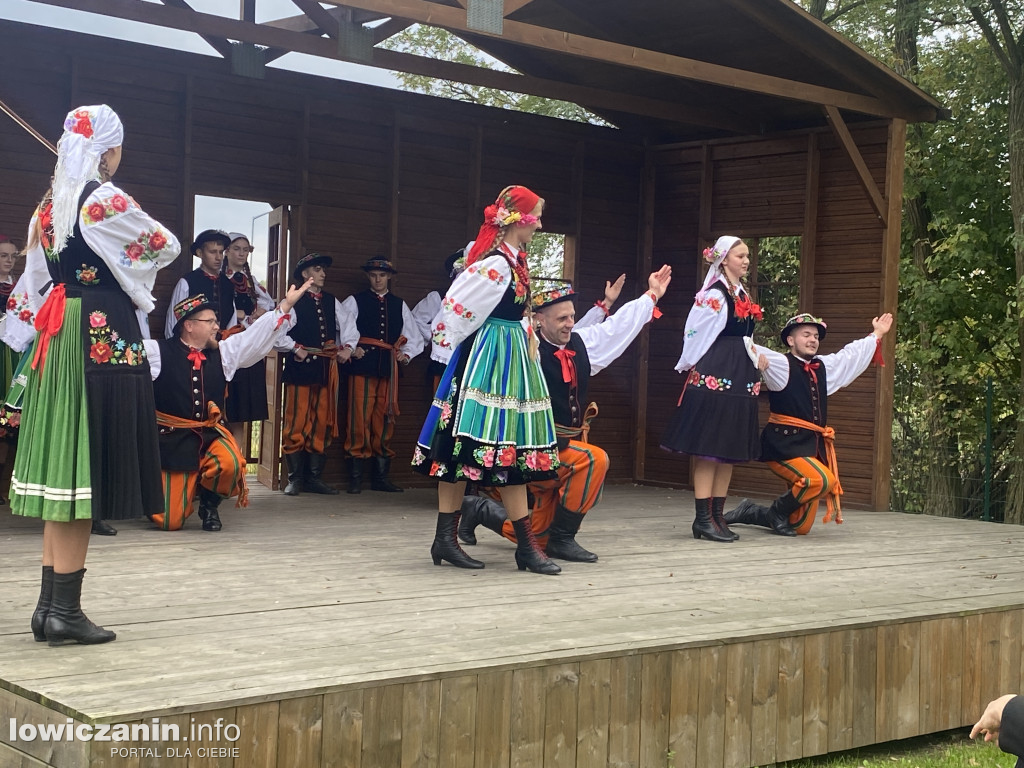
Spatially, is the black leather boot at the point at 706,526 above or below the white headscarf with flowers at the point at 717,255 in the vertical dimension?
below

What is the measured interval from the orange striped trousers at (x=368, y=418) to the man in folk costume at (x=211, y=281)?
966 millimetres

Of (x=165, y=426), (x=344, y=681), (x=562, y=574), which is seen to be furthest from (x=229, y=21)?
(x=344, y=681)

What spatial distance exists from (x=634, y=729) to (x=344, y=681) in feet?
3.33

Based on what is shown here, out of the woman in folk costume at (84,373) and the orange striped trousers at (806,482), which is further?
the orange striped trousers at (806,482)

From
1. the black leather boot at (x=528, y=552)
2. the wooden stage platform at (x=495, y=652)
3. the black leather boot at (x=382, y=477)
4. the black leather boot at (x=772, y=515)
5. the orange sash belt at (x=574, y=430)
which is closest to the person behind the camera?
the wooden stage platform at (x=495, y=652)

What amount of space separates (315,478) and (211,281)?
4.55ft

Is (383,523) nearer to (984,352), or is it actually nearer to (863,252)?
(863,252)

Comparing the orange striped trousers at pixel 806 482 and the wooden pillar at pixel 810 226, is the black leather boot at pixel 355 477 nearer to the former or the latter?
the orange striped trousers at pixel 806 482

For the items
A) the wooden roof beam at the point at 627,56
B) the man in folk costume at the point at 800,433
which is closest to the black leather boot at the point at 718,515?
the man in folk costume at the point at 800,433

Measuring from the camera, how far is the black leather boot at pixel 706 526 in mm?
5934

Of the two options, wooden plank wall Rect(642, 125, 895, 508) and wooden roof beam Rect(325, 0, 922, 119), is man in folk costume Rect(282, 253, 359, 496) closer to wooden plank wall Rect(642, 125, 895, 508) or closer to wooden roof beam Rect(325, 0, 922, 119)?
wooden roof beam Rect(325, 0, 922, 119)

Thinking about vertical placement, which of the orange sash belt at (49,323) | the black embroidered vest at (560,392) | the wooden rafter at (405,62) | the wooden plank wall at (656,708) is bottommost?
the wooden plank wall at (656,708)

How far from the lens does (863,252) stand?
7574mm

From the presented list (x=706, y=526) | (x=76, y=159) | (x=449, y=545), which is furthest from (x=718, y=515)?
(x=76, y=159)
